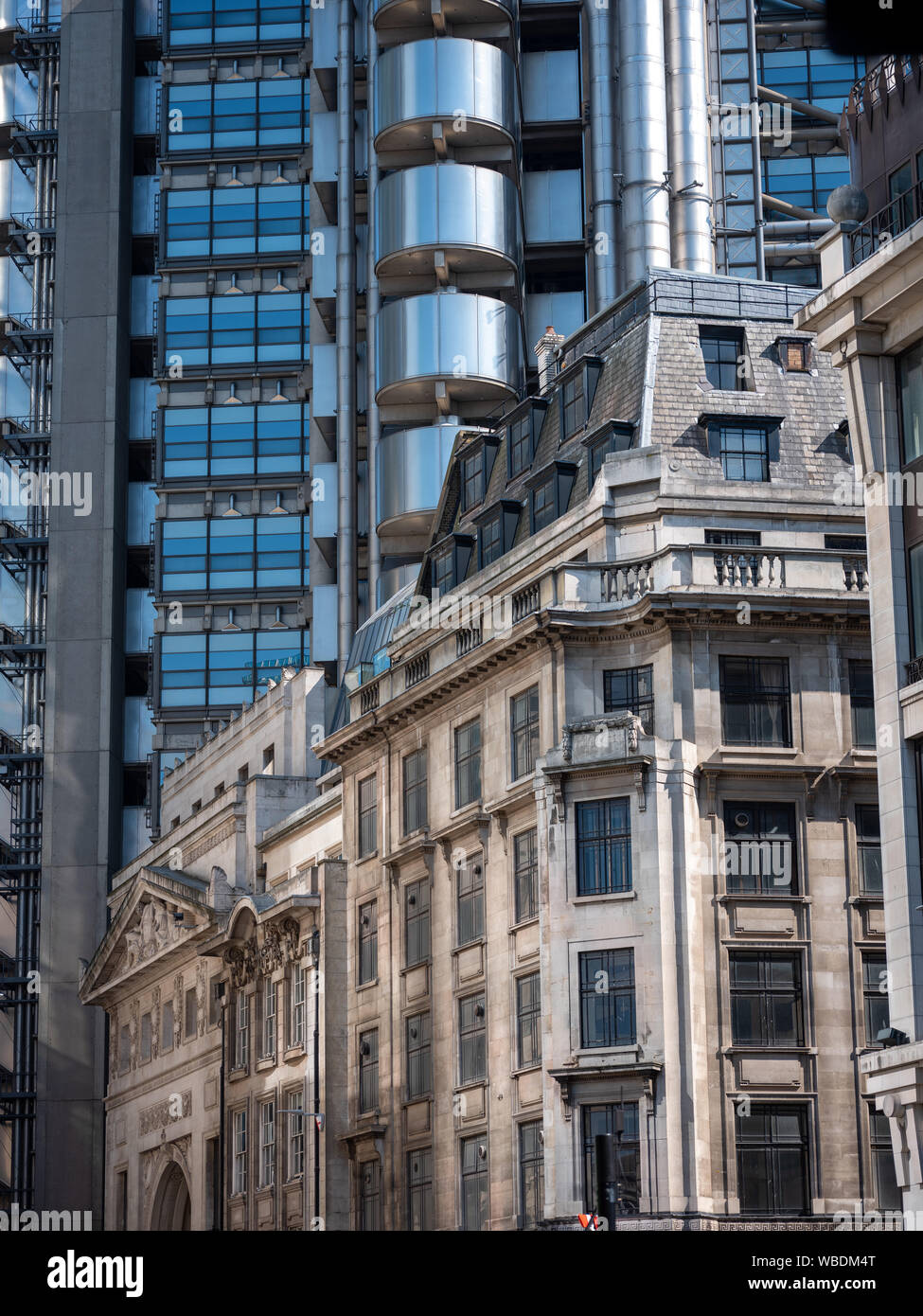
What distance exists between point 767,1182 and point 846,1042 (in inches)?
140

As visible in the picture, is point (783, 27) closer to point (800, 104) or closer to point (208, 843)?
point (800, 104)

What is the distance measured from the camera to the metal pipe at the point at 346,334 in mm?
95375

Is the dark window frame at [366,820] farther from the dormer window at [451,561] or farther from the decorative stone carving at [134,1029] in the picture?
the decorative stone carving at [134,1029]

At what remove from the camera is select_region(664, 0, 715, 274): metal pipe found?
91625 mm

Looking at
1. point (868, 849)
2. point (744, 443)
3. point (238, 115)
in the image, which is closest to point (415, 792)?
point (744, 443)

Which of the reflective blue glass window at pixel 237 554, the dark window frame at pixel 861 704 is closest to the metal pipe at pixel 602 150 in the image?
the reflective blue glass window at pixel 237 554

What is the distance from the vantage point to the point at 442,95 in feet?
300

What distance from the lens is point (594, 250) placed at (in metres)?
94.3

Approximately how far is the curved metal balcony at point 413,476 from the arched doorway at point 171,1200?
88.2 feet

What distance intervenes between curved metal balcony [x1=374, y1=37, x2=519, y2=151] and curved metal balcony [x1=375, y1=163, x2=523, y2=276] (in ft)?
6.02

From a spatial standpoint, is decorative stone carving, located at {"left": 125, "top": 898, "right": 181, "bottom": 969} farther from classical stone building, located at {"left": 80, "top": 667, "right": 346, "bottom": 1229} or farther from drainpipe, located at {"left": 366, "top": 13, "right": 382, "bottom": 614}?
drainpipe, located at {"left": 366, "top": 13, "right": 382, "bottom": 614}

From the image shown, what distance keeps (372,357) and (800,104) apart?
2706 cm

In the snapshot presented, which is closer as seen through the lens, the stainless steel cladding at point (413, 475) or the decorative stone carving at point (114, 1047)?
the stainless steel cladding at point (413, 475)
